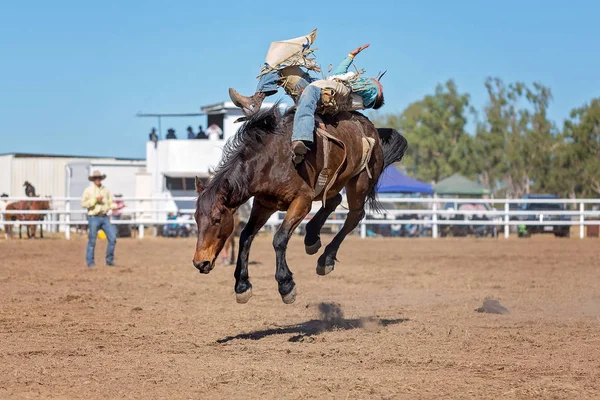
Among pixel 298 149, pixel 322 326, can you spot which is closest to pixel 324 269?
pixel 322 326

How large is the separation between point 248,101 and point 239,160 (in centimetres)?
83

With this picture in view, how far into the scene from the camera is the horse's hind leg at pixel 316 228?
8.12 meters

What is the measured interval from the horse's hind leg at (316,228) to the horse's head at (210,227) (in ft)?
4.03

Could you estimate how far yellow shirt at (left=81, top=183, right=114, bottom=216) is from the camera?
15.3m

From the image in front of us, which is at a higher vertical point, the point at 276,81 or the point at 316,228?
the point at 276,81

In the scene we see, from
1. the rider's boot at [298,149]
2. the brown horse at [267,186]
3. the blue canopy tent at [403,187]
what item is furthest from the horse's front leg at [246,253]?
the blue canopy tent at [403,187]

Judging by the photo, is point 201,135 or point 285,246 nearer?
point 285,246

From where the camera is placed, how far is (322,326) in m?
8.27

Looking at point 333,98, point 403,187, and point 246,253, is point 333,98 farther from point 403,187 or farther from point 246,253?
point 403,187

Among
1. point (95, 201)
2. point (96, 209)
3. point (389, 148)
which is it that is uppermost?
point (389, 148)

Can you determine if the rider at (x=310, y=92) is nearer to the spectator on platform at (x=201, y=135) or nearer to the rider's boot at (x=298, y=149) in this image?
the rider's boot at (x=298, y=149)

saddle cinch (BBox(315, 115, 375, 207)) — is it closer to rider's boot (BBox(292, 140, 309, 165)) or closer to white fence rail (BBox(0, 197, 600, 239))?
rider's boot (BBox(292, 140, 309, 165))

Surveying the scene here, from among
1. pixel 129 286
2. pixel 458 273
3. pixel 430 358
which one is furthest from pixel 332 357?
pixel 458 273

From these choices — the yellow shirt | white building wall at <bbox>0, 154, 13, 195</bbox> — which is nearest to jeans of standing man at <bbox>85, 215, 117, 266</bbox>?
the yellow shirt
